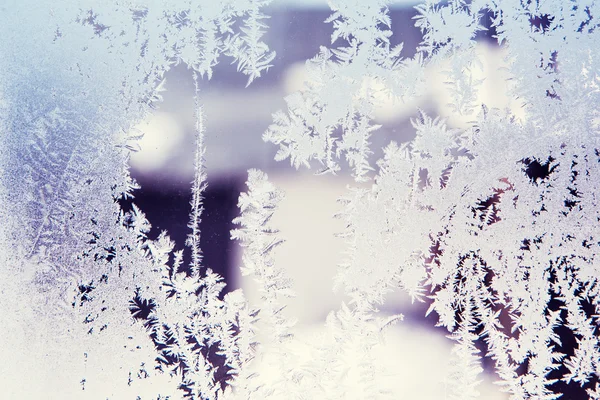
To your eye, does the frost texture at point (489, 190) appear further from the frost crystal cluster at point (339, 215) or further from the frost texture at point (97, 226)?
the frost texture at point (97, 226)

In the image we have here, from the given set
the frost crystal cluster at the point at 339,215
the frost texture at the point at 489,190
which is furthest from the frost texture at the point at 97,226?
the frost texture at the point at 489,190

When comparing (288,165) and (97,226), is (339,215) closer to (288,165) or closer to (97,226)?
(288,165)

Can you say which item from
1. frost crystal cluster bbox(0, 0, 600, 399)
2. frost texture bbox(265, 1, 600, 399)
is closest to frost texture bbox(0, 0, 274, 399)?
frost crystal cluster bbox(0, 0, 600, 399)

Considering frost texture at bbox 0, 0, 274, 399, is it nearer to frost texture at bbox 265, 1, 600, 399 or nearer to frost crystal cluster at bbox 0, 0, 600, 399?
frost crystal cluster at bbox 0, 0, 600, 399

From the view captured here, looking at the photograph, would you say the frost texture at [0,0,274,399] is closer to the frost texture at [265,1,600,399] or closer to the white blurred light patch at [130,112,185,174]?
the white blurred light patch at [130,112,185,174]

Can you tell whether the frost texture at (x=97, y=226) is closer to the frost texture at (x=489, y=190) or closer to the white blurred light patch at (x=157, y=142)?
the white blurred light patch at (x=157, y=142)
